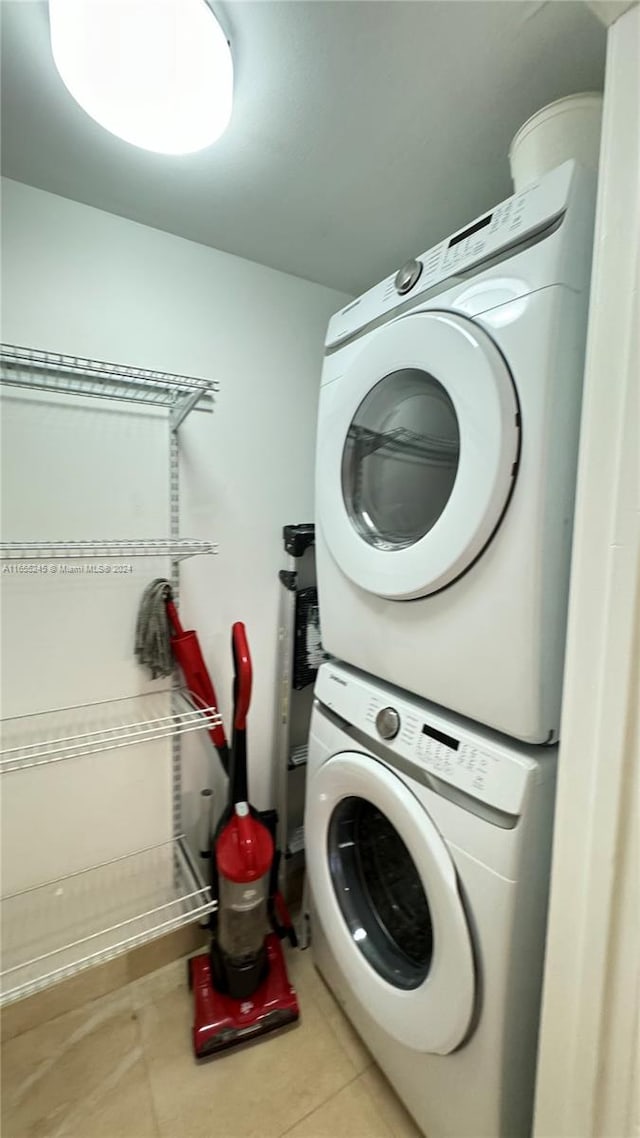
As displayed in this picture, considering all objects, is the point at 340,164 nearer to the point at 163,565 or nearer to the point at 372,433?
the point at 372,433

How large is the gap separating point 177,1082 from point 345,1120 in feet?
1.33

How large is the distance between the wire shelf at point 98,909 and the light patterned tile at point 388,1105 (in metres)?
0.55

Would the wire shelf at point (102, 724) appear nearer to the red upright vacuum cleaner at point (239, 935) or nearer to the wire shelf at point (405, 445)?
the red upright vacuum cleaner at point (239, 935)

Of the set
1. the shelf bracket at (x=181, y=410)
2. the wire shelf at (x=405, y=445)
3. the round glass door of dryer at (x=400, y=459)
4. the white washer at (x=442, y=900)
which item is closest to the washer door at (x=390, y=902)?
the white washer at (x=442, y=900)

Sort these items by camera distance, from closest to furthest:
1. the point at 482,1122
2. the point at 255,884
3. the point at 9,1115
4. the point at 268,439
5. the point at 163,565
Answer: the point at 482,1122, the point at 9,1115, the point at 255,884, the point at 163,565, the point at 268,439

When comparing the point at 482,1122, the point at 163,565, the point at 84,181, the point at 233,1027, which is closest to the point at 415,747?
the point at 482,1122

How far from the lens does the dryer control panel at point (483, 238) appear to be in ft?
2.30

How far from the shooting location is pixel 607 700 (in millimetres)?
556

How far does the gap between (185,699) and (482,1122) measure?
3.45ft

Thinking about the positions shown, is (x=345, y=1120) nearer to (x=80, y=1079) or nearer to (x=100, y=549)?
(x=80, y=1079)

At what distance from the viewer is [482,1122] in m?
0.79

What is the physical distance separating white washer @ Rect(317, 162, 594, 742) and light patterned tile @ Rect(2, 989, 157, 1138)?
1.16 metres

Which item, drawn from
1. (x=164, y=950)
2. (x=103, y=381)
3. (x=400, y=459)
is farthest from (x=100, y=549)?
(x=164, y=950)

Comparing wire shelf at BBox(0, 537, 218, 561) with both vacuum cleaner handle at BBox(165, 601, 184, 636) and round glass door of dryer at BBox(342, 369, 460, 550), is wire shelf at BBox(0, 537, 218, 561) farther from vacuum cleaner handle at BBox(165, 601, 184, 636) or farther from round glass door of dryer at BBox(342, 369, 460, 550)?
round glass door of dryer at BBox(342, 369, 460, 550)
